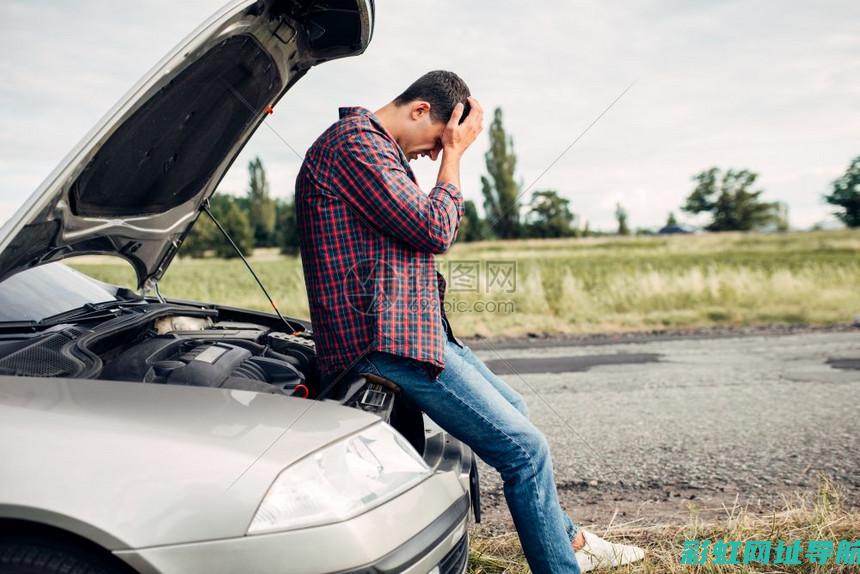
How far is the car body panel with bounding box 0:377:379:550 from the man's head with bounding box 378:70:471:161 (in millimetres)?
1106

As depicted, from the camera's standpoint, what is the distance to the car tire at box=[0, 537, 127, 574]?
142cm

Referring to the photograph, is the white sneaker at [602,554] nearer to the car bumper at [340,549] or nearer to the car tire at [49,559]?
the car bumper at [340,549]

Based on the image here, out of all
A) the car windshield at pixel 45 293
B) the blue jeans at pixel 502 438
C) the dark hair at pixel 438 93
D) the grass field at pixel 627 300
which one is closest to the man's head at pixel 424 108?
the dark hair at pixel 438 93

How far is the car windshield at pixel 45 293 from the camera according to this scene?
2.38 metres

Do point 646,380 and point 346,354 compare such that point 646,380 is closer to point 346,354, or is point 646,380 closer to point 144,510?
point 346,354

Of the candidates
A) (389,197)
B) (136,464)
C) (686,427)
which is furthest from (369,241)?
(686,427)

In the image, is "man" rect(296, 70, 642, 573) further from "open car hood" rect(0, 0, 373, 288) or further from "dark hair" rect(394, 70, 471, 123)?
"open car hood" rect(0, 0, 373, 288)

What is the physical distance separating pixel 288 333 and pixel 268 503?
1.76 metres

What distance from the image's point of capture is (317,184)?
2135mm

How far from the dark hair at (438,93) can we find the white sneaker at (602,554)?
5.37 feet

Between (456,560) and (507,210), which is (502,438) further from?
(507,210)

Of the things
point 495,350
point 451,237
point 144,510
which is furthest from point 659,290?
point 144,510

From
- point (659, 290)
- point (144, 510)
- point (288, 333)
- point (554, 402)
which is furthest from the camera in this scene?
point (659, 290)

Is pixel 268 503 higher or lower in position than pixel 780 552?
higher
